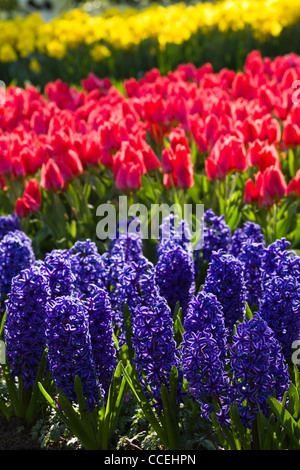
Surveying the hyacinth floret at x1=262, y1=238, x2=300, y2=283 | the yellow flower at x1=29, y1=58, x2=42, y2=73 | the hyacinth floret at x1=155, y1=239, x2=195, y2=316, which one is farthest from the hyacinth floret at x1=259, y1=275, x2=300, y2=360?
the yellow flower at x1=29, y1=58, x2=42, y2=73

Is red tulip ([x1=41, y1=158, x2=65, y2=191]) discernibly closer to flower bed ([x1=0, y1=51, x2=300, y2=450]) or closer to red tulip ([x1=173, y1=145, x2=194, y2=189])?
flower bed ([x1=0, y1=51, x2=300, y2=450])

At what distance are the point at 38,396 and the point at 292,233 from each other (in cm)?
158

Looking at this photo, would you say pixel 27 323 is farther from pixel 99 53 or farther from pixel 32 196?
pixel 99 53

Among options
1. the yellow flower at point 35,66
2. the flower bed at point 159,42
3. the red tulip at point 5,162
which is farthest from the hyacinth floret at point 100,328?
the yellow flower at point 35,66

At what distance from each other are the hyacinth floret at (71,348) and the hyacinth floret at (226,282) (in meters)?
0.45

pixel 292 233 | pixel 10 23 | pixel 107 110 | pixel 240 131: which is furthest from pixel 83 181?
pixel 10 23

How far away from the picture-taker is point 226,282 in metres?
2.20

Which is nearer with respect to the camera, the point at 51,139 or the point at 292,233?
the point at 292,233

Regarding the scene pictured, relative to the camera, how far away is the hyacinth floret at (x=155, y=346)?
193 centimetres

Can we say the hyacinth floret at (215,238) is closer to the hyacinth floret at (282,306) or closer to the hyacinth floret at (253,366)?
the hyacinth floret at (282,306)

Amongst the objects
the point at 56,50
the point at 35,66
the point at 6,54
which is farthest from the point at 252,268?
the point at 6,54

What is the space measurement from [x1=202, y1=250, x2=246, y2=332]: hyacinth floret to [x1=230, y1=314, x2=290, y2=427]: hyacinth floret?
1.16ft
